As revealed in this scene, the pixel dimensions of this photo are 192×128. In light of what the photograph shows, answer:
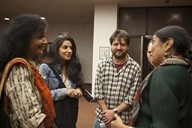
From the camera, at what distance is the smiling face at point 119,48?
2047 millimetres

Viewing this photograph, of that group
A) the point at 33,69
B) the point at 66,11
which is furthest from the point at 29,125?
the point at 66,11

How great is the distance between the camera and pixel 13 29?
1.25m

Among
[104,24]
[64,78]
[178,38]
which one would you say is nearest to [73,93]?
[64,78]

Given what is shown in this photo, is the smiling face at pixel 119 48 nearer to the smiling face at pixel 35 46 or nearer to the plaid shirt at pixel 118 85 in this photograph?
the plaid shirt at pixel 118 85

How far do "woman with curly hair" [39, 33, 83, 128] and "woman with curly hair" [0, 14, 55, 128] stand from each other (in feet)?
1.90

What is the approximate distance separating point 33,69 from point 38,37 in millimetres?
196

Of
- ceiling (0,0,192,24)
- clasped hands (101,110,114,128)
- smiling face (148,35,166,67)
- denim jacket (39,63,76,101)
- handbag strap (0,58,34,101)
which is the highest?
ceiling (0,0,192,24)

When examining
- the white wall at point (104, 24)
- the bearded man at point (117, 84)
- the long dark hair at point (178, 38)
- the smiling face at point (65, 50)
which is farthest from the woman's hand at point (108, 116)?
the white wall at point (104, 24)

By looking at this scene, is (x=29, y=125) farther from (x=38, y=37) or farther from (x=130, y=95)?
(x=130, y=95)

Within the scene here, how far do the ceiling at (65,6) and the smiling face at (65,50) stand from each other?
477 cm

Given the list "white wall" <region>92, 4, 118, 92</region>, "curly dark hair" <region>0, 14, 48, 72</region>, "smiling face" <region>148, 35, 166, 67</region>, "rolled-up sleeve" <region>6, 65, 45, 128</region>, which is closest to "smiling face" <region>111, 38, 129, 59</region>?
"smiling face" <region>148, 35, 166, 67</region>

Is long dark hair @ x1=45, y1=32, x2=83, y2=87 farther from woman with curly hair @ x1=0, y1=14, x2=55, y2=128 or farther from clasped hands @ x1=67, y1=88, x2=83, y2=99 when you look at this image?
woman with curly hair @ x1=0, y1=14, x2=55, y2=128

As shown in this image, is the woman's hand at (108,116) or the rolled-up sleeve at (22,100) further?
the woman's hand at (108,116)

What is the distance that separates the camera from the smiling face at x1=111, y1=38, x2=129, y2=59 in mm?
2047
